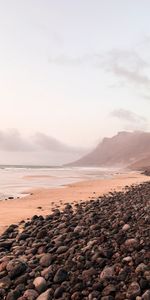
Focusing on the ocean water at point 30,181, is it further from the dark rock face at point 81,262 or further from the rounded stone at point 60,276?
the rounded stone at point 60,276

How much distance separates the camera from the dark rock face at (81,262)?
723 cm

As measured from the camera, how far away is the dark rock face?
7234 mm

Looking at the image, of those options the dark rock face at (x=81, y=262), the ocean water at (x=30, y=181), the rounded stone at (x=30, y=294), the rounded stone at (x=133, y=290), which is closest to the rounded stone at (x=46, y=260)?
the dark rock face at (x=81, y=262)

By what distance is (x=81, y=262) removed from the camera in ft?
27.9

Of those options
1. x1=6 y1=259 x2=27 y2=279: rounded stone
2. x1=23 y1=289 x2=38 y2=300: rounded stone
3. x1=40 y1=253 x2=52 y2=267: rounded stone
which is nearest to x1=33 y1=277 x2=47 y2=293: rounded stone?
x1=23 y1=289 x2=38 y2=300: rounded stone

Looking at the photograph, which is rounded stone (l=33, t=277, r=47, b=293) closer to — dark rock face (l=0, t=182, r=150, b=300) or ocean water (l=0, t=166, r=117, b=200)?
dark rock face (l=0, t=182, r=150, b=300)

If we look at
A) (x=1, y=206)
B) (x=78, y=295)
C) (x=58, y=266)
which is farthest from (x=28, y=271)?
(x=1, y=206)

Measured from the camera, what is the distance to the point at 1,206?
68.7 feet

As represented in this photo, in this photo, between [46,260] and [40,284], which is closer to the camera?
[40,284]

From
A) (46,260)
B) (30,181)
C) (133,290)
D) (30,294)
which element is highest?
(30,181)

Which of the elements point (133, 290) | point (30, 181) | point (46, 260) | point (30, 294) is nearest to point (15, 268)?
point (46, 260)

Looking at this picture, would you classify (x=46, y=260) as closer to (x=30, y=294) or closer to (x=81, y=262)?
(x=81, y=262)

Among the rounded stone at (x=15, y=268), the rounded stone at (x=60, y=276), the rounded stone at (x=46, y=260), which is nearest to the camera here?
the rounded stone at (x=60, y=276)

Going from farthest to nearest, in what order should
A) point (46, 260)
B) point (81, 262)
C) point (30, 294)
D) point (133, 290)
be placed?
point (46, 260) → point (81, 262) → point (30, 294) → point (133, 290)
